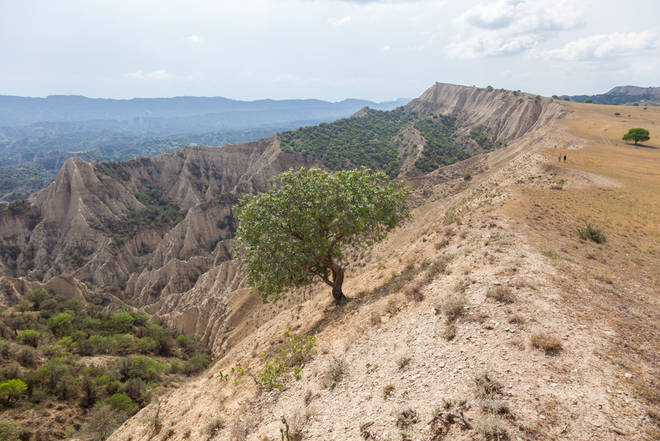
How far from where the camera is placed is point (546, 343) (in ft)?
23.6

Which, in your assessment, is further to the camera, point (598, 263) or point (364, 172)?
point (364, 172)

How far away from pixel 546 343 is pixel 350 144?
317ft

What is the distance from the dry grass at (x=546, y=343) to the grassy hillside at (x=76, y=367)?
1824 centimetres

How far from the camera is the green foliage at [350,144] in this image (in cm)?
8798

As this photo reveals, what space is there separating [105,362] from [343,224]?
2051cm

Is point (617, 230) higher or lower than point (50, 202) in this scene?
higher

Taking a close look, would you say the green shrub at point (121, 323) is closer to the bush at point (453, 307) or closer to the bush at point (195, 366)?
the bush at point (195, 366)

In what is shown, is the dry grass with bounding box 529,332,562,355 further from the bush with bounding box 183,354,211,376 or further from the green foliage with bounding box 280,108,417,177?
the green foliage with bounding box 280,108,417,177

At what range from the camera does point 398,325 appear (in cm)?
1028

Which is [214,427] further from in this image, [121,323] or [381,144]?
[381,144]

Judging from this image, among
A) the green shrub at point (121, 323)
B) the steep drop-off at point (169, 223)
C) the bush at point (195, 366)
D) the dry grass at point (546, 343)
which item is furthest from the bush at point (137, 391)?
the dry grass at point (546, 343)

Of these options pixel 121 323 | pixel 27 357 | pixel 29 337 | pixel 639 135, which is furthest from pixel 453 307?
pixel 639 135

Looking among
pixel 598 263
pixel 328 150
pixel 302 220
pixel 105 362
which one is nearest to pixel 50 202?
pixel 105 362

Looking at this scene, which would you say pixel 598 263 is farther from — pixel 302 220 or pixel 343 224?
pixel 302 220
